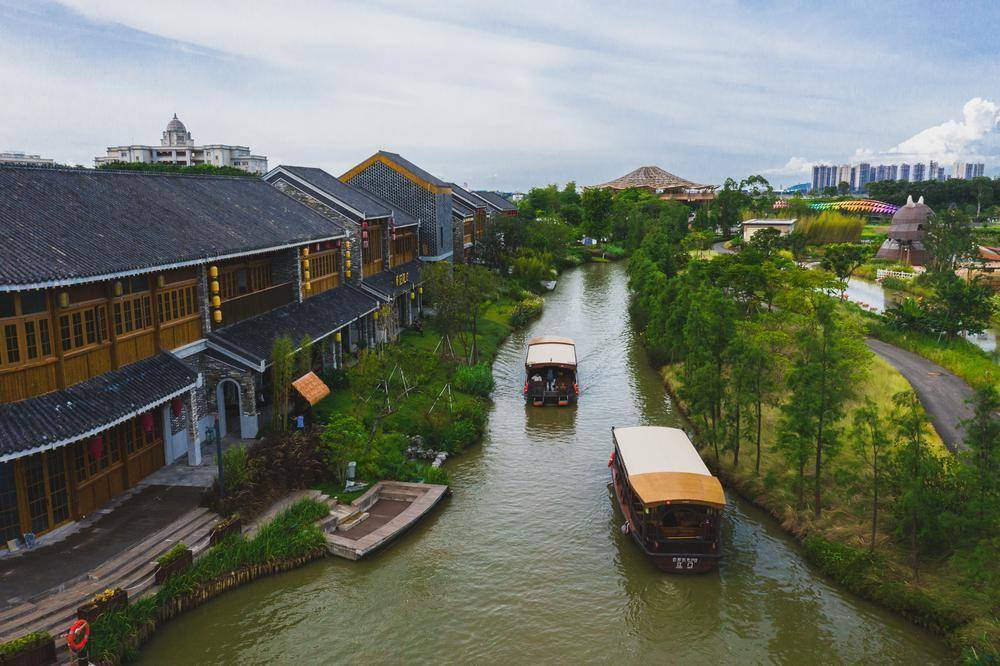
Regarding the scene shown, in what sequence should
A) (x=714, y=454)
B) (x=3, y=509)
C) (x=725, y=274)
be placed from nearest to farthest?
1. (x=3, y=509)
2. (x=714, y=454)
3. (x=725, y=274)

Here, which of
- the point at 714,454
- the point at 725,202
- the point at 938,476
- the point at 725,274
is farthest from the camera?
the point at 725,202

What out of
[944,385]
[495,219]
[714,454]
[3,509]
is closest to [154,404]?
[3,509]

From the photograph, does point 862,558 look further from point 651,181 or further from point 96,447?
point 651,181

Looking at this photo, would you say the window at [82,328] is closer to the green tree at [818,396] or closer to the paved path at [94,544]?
the paved path at [94,544]

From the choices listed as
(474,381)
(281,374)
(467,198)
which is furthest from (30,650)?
(467,198)

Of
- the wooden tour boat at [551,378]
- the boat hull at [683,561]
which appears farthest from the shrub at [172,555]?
the wooden tour boat at [551,378]

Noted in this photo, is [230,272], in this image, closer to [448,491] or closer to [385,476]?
[385,476]
